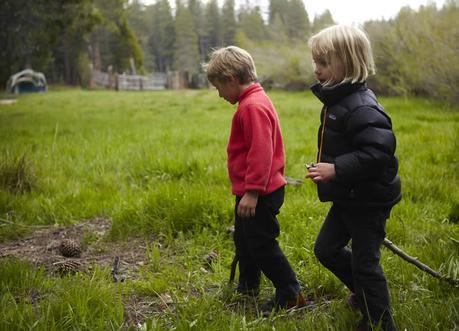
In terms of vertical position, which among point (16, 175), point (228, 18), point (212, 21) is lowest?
point (16, 175)

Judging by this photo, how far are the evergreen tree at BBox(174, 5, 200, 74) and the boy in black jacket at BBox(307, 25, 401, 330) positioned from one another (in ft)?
218

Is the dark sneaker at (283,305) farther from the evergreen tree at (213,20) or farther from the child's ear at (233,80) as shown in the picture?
the evergreen tree at (213,20)

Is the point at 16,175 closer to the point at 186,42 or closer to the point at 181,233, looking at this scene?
the point at 181,233

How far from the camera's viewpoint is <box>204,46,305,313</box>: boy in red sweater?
2.68m

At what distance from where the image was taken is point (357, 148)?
2.31 m

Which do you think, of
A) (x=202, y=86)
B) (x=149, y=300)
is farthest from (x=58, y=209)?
(x=202, y=86)

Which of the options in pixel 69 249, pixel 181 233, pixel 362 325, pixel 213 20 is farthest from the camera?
pixel 213 20

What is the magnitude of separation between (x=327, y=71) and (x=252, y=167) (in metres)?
0.66

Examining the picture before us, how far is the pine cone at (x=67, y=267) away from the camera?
3402mm

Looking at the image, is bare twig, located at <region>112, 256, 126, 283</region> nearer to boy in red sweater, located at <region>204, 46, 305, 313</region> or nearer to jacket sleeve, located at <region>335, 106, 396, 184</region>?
boy in red sweater, located at <region>204, 46, 305, 313</region>

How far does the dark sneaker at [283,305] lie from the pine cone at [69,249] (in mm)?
1661

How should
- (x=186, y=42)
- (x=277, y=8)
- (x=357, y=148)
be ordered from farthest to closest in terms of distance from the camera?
(x=186, y=42)
(x=277, y=8)
(x=357, y=148)

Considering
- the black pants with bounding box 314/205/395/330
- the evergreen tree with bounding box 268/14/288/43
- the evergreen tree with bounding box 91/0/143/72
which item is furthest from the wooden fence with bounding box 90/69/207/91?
the black pants with bounding box 314/205/395/330

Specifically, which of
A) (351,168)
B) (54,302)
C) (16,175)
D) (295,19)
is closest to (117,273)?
(54,302)
